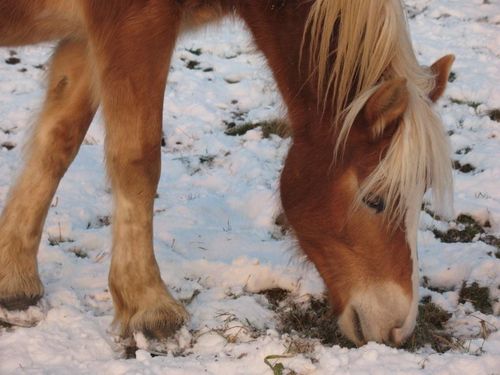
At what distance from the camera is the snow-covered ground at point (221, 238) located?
3049 millimetres

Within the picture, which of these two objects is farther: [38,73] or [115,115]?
[38,73]

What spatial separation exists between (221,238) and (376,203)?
1.39m

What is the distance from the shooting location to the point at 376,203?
9.95 feet

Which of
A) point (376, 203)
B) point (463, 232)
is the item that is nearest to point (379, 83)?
point (376, 203)

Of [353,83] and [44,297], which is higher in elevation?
[353,83]

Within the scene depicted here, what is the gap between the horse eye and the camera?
3.02m

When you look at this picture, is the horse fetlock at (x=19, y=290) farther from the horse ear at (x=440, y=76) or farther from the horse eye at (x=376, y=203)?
the horse ear at (x=440, y=76)

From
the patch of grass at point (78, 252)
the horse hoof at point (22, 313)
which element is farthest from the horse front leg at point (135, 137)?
the patch of grass at point (78, 252)

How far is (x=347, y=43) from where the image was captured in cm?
305

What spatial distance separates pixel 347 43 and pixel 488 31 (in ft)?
16.9

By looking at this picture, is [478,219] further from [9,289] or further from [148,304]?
[9,289]

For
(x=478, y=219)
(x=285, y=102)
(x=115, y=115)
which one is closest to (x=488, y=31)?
(x=478, y=219)

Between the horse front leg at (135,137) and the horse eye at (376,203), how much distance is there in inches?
34.8

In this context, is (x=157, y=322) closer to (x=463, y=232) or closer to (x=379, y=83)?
(x=379, y=83)
